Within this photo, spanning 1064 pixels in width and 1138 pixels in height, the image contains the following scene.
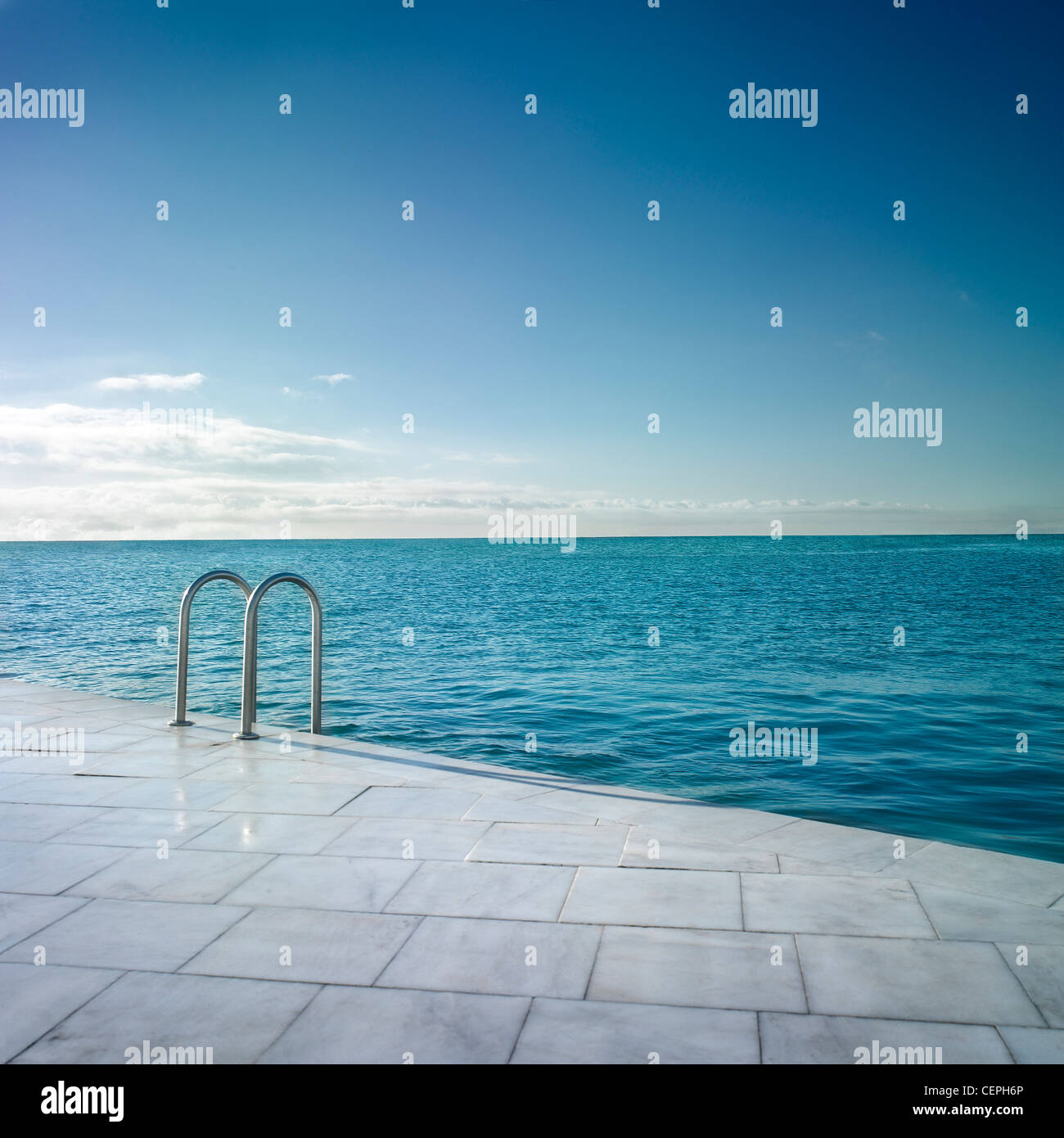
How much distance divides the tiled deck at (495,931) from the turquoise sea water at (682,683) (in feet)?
11.2

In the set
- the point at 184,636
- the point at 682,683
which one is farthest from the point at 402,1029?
the point at 682,683

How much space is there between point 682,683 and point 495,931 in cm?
1167

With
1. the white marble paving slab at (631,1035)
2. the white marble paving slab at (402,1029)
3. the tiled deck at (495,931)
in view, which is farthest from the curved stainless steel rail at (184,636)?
the white marble paving slab at (631,1035)

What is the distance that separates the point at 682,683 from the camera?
14805mm

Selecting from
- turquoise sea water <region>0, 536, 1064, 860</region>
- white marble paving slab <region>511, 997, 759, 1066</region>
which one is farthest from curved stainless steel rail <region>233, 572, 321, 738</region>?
white marble paving slab <region>511, 997, 759, 1066</region>

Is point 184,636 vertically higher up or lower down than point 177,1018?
higher up

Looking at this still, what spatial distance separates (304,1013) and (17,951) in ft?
4.24

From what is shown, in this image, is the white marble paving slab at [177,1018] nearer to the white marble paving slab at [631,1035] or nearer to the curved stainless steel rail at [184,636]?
the white marble paving slab at [631,1035]

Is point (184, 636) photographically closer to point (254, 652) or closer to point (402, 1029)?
point (254, 652)

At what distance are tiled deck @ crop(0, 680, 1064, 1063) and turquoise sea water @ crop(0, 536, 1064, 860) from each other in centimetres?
342

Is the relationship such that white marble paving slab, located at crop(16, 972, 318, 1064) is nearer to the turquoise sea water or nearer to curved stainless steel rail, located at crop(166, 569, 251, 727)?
curved stainless steel rail, located at crop(166, 569, 251, 727)

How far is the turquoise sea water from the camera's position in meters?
8.49

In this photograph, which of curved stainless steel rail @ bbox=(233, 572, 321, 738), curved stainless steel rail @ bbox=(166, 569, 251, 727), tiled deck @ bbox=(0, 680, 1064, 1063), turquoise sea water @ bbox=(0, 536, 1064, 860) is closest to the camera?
tiled deck @ bbox=(0, 680, 1064, 1063)
